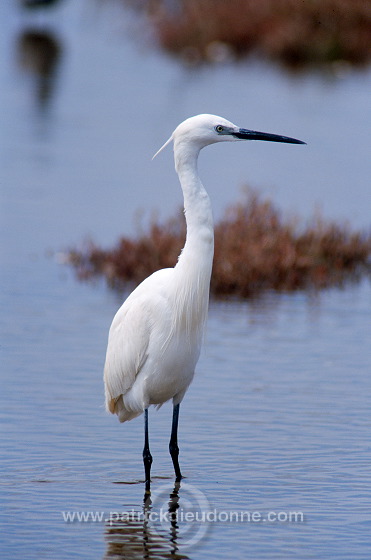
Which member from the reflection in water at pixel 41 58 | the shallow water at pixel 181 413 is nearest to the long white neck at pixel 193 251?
the shallow water at pixel 181 413

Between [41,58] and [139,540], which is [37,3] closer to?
[41,58]

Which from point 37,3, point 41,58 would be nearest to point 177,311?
point 41,58

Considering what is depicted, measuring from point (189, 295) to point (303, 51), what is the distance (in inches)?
995

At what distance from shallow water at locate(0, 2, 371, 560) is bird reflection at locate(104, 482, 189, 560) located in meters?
0.01

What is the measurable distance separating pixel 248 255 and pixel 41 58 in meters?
18.5

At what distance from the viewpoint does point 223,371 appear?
9.16m

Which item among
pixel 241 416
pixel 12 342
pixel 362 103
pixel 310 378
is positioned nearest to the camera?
pixel 241 416

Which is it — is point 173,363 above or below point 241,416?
above

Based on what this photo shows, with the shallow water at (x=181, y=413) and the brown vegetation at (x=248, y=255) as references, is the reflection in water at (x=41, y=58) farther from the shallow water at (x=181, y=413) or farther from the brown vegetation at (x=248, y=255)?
the brown vegetation at (x=248, y=255)

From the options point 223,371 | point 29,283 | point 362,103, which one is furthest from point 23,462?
point 362,103

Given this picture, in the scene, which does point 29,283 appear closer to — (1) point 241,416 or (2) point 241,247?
(2) point 241,247

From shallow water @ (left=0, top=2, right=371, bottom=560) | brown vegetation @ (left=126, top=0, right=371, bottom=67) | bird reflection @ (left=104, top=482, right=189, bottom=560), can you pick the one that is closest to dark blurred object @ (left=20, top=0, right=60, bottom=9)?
brown vegetation @ (left=126, top=0, right=371, bottom=67)

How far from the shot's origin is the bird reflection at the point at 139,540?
590 centimetres

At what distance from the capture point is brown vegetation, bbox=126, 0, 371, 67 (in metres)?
30.2
